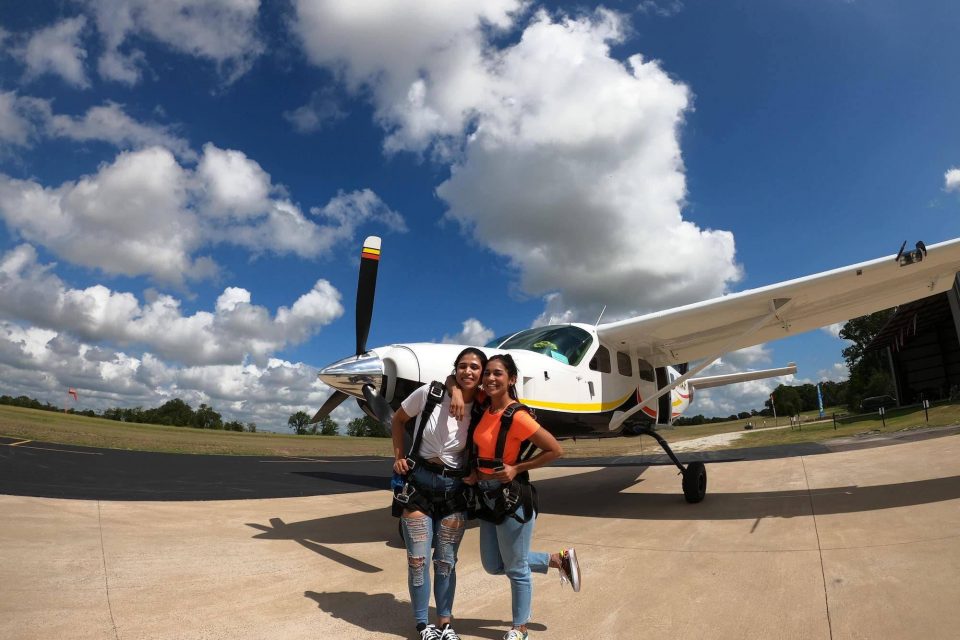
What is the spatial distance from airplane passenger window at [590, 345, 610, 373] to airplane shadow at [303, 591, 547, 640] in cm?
490

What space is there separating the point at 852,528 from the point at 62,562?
7.96 m

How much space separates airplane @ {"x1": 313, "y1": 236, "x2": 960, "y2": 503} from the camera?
527 centimetres

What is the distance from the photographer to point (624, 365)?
859 centimetres

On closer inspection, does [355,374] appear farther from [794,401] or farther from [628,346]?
[794,401]

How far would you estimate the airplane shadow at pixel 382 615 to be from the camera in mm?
3066

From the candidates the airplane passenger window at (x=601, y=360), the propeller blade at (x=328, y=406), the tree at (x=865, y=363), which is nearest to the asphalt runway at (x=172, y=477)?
the propeller blade at (x=328, y=406)

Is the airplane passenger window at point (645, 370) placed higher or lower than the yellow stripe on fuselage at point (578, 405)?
higher

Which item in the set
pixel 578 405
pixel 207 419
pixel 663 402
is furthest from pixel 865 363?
pixel 207 419

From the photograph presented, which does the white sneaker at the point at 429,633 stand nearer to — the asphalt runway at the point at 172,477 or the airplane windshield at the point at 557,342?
the airplane windshield at the point at 557,342

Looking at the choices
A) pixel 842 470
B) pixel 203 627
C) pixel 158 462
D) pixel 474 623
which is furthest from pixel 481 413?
pixel 158 462

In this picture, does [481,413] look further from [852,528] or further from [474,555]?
[852,528]

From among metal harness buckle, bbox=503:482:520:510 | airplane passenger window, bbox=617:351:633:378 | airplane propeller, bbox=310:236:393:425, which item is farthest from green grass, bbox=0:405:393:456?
metal harness buckle, bbox=503:482:520:510

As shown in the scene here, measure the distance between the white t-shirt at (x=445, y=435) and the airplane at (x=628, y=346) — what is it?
7.03 ft

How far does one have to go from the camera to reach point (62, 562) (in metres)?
4.47
